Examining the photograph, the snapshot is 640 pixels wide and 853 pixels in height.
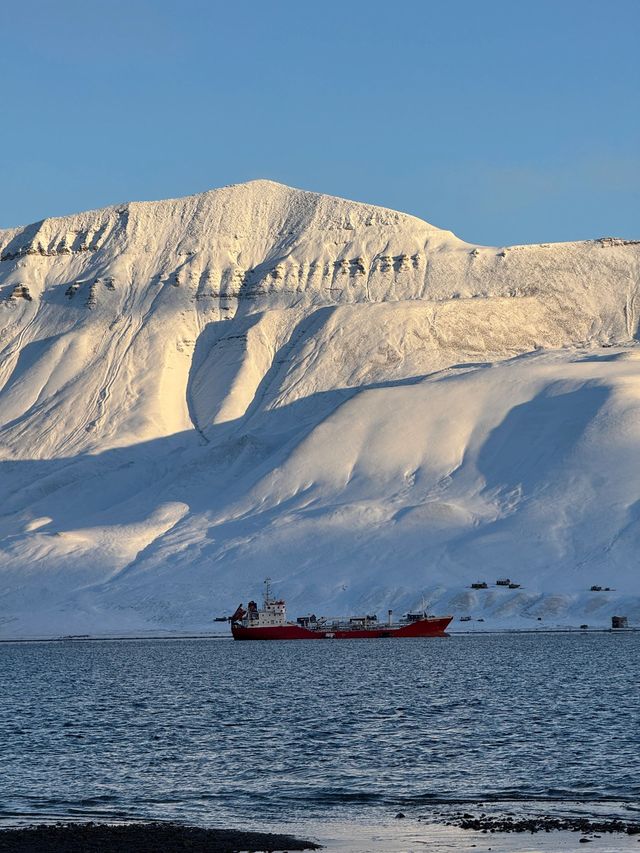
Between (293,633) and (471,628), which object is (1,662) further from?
(471,628)

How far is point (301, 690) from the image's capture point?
9788 cm

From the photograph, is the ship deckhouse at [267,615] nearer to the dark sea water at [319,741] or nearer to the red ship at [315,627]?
the red ship at [315,627]

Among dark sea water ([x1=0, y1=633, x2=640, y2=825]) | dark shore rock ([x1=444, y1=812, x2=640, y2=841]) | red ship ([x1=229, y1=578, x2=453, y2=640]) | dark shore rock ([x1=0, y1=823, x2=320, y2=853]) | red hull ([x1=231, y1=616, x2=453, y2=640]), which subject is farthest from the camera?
red ship ([x1=229, y1=578, x2=453, y2=640])

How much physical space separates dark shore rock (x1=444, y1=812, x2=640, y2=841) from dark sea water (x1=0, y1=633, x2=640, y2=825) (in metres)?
2.10

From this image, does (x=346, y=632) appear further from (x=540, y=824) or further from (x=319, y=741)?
(x=540, y=824)

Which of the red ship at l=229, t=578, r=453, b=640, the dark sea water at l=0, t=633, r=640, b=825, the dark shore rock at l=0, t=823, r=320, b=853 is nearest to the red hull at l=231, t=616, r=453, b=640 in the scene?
the red ship at l=229, t=578, r=453, b=640

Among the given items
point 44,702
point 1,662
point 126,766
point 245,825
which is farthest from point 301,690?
point 1,662

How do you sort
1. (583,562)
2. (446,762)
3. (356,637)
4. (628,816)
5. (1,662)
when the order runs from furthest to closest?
(583,562), (356,637), (1,662), (446,762), (628,816)

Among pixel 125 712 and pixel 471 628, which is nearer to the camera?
pixel 125 712

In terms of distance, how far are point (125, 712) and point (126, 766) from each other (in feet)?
75.8

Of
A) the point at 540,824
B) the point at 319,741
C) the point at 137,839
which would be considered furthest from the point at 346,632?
the point at 137,839

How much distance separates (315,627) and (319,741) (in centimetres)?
11872

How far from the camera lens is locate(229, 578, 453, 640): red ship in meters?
182

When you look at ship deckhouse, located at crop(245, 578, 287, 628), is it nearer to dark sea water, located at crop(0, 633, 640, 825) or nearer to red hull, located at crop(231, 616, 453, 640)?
red hull, located at crop(231, 616, 453, 640)
